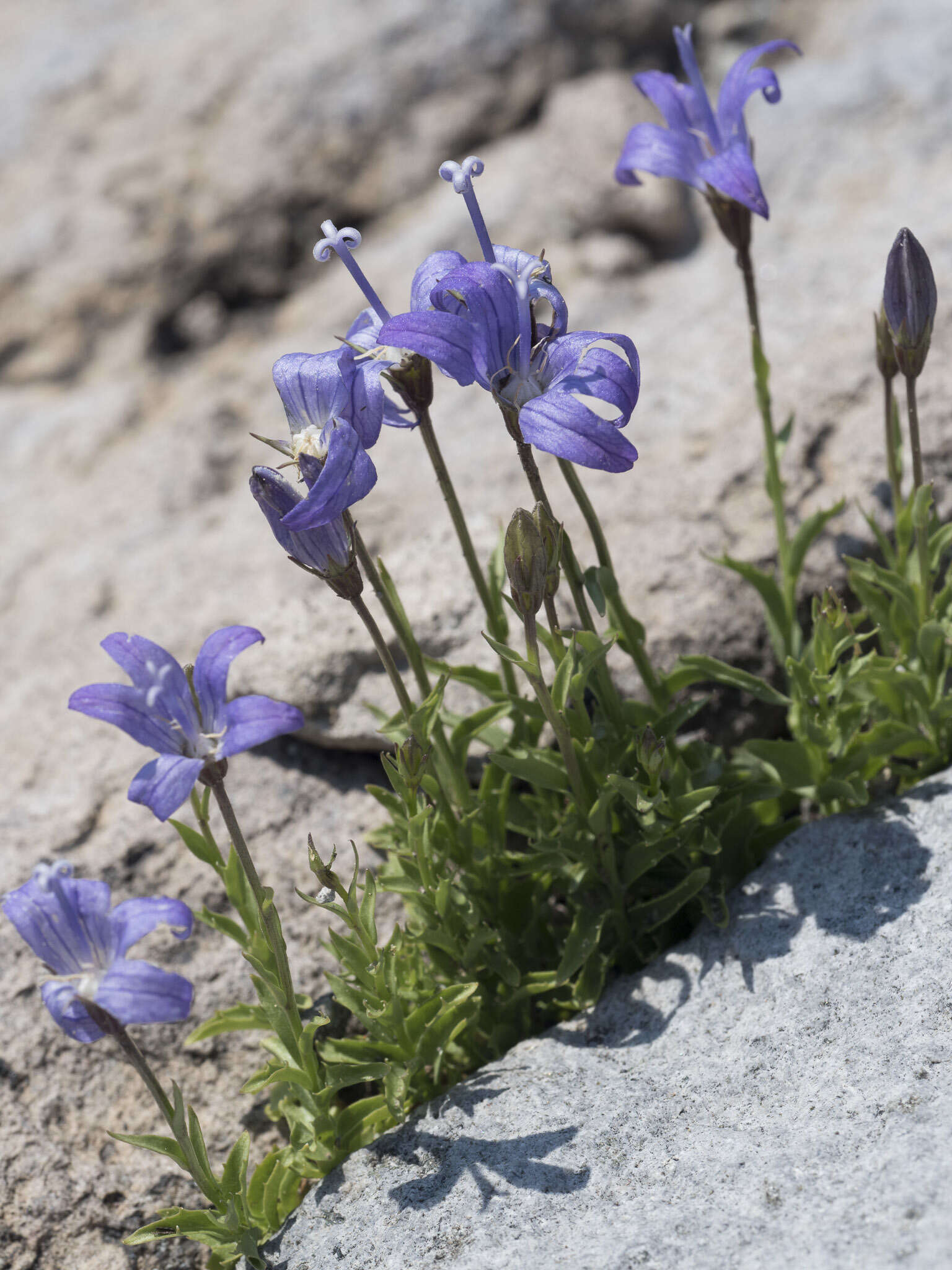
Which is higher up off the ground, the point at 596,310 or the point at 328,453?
the point at 328,453

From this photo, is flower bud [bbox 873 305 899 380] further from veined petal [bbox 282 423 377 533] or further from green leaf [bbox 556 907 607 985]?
green leaf [bbox 556 907 607 985]

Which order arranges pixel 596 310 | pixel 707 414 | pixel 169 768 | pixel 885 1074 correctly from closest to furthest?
pixel 169 768
pixel 885 1074
pixel 707 414
pixel 596 310

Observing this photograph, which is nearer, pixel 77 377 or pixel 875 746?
pixel 875 746

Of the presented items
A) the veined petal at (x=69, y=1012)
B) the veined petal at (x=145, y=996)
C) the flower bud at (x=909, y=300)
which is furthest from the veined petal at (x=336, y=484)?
the flower bud at (x=909, y=300)

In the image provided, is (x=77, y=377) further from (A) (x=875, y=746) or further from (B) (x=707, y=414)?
(A) (x=875, y=746)

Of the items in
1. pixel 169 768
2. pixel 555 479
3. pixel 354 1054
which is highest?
pixel 169 768

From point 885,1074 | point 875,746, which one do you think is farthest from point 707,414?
point 885,1074

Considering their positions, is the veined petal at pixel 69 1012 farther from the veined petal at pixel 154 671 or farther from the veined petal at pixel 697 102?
the veined petal at pixel 697 102
